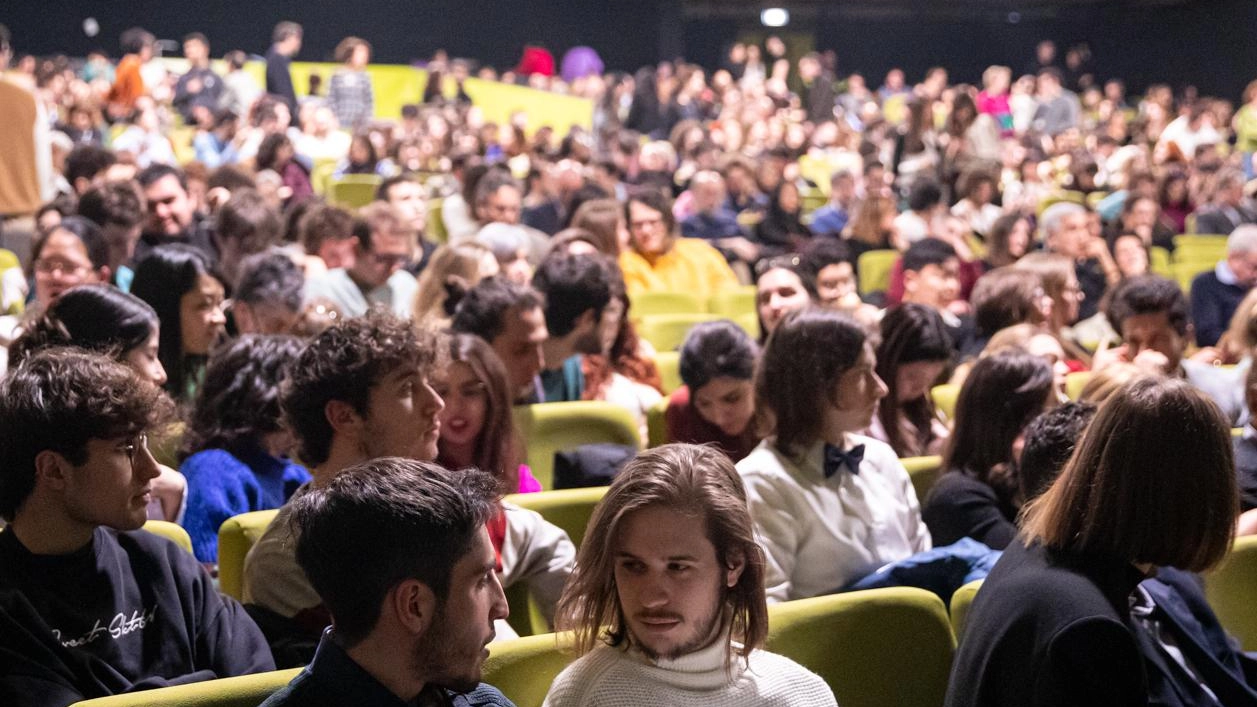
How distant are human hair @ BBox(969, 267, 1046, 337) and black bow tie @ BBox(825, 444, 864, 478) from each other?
7.00ft

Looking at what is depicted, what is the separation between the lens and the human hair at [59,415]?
212cm

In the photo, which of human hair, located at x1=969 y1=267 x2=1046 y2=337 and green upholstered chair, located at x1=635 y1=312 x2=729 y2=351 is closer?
human hair, located at x1=969 y1=267 x2=1046 y2=337

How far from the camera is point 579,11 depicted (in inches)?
864

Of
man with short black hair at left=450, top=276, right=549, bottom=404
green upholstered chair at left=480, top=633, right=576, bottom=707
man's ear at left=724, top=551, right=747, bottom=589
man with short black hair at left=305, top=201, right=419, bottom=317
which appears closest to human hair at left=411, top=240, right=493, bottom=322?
man with short black hair at left=305, top=201, right=419, bottom=317

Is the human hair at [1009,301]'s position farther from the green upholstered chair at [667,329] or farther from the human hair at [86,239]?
the human hair at [86,239]

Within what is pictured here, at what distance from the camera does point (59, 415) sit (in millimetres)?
2121

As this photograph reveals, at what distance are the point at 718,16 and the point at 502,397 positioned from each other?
19316 mm

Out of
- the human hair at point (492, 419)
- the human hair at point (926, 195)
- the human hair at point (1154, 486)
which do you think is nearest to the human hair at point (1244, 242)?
the human hair at point (926, 195)

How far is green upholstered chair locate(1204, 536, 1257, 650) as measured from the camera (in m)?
2.84

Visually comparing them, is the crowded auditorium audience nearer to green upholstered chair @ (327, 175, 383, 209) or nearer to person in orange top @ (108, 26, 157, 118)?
green upholstered chair @ (327, 175, 383, 209)

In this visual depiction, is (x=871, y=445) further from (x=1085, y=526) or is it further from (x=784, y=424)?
(x=1085, y=526)

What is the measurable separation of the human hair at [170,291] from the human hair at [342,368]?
5.21 ft

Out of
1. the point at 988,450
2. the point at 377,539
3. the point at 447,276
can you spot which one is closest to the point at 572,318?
the point at 447,276

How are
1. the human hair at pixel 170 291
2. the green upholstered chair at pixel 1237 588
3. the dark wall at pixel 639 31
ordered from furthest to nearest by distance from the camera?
1. the dark wall at pixel 639 31
2. the human hair at pixel 170 291
3. the green upholstered chair at pixel 1237 588
